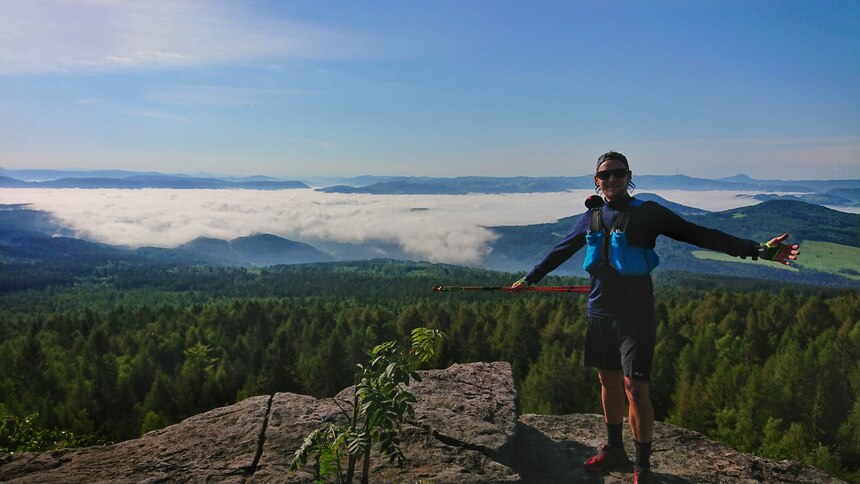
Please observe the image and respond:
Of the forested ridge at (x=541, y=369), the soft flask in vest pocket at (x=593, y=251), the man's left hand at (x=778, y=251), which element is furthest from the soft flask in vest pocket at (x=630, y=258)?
→ the forested ridge at (x=541, y=369)

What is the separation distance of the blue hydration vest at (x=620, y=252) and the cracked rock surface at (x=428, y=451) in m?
2.94

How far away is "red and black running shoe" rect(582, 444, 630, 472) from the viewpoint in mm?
8227

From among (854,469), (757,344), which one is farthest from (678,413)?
(757,344)

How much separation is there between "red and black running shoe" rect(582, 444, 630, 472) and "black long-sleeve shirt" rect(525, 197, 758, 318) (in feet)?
7.02

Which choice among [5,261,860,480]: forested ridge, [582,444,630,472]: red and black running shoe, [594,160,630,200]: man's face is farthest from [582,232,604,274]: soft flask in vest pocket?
[5,261,860,480]: forested ridge

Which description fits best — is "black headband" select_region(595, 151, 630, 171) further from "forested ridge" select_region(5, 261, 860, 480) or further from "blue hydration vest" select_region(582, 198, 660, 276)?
"forested ridge" select_region(5, 261, 860, 480)

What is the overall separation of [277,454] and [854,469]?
5020 cm

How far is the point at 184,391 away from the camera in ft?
163

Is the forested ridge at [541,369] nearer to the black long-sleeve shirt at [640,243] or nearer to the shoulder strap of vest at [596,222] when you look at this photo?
the black long-sleeve shirt at [640,243]

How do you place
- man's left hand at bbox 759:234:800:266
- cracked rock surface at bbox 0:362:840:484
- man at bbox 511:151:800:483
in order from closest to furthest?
man's left hand at bbox 759:234:800:266 < man at bbox 511:151:800:483 < cracked rock surface at bbox 0:362:840:484

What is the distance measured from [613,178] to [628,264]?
45.6 inches

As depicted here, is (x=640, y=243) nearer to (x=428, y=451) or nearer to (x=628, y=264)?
(x=628, y=264)

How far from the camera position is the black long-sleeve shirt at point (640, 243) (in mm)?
6844

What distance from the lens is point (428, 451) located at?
783 cm
